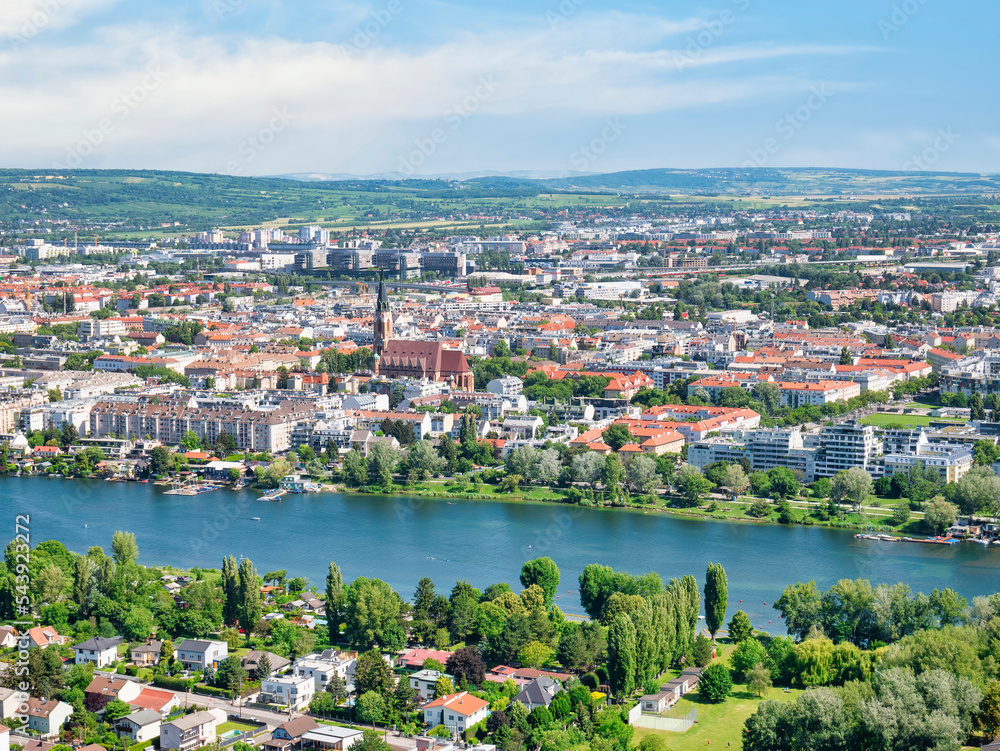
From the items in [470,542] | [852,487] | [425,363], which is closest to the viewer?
[470,542]

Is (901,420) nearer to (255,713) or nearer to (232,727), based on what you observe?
(255,713)

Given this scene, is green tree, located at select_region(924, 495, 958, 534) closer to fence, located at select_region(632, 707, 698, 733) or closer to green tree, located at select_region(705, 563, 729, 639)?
green tree, located at select_region(705, 563, 729, 639)

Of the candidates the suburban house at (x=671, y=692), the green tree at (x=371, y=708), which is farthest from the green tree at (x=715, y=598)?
the green tree at (x=371, y=708)

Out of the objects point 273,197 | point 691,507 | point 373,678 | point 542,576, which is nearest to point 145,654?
point 373,678

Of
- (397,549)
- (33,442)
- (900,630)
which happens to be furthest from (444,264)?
(900,630)

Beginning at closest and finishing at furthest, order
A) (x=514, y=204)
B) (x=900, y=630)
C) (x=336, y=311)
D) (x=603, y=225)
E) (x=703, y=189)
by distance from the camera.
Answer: (x=900, y=630) → (x=336, y=311) → (x=603, y=225) → (x=514, y=204) → (x=703, y=189)

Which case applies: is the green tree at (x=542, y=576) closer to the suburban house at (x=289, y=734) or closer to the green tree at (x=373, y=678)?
the green tree at (x=373, y=678)

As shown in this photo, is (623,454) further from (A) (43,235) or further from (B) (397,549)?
(A) (43,235)

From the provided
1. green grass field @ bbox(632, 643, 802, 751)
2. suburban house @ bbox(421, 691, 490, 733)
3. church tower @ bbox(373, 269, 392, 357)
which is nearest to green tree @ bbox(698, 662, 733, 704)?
green grass field @ bbox(632, 643, 802, 751)
